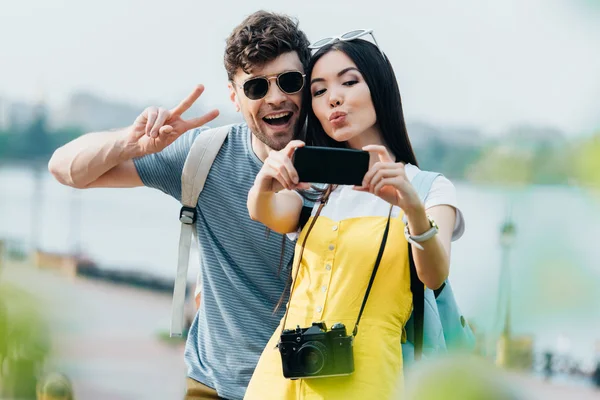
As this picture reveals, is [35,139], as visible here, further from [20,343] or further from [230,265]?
[20,343]

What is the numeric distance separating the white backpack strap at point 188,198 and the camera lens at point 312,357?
0.81 metres

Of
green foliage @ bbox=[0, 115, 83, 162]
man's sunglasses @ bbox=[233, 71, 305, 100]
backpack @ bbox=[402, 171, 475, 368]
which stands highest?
green foliage @ bbox=[0, 115, 83, 162]

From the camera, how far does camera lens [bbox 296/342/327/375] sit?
5.11 feet

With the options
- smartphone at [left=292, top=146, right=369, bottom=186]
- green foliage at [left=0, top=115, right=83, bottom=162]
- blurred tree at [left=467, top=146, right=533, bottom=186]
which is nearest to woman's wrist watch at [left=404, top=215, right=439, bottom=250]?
smartphone at [left=292, top=146, right=369, bottom=186]

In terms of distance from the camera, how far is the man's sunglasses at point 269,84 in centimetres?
213

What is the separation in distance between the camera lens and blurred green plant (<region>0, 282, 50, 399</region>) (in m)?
0.50

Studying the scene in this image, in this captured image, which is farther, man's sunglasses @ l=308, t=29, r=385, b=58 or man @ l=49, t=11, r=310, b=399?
man @ l=49, t=11, r=310, b=399

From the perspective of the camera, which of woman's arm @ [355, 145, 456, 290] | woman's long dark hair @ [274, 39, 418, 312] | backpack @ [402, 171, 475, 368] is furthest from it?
woman's long dark hair @ [274, 39, 418, 312]

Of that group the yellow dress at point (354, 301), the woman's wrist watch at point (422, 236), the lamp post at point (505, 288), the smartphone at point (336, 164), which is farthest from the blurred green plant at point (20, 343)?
the lamp post at point (505, 288)

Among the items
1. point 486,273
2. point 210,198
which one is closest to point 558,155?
point 486,273

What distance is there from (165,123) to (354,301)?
2.36 feet

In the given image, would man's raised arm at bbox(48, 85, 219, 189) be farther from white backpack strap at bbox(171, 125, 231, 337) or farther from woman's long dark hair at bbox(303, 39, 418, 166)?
woman's long dark hair at bbox(303, 39, 418, 166)

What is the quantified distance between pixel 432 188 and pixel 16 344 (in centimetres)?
83

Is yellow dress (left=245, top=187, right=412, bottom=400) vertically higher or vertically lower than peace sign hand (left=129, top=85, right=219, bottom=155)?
lower
